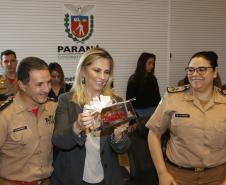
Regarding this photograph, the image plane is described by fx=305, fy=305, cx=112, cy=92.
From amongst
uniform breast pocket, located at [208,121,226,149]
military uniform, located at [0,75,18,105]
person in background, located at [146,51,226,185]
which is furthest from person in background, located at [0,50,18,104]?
uniform breast pocket, located at [208,121,226,149]

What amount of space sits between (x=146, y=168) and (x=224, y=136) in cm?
71

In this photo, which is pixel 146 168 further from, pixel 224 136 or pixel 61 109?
pixel 61 109

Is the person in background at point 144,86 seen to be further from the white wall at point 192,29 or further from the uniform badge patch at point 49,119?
the uniform badge patch at point 49,119

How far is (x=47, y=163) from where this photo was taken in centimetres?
198

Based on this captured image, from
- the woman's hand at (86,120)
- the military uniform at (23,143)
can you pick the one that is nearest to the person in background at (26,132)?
the military uniform at (23,143)

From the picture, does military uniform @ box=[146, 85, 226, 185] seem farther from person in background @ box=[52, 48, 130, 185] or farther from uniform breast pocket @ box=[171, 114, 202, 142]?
person in background @ box=[52, 48, 130, 185]

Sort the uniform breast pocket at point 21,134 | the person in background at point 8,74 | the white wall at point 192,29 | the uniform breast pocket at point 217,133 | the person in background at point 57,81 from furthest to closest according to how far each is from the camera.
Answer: the white wall at point 192,29 < the person in background at point 57,81 < the person in background at point 8,74 < the uniform breast pocket at point 217,133 < the uniform breast pocket at point 21,134

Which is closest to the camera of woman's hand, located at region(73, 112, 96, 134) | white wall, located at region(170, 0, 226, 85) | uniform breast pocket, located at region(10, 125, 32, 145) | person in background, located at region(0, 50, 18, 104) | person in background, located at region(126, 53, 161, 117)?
woman's hand, located at region(73, 112, 96, 134)

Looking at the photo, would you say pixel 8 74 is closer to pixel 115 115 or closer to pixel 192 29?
pixel 115 115

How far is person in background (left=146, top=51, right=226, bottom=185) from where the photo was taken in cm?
229

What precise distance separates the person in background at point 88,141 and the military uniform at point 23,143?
0.37 ft

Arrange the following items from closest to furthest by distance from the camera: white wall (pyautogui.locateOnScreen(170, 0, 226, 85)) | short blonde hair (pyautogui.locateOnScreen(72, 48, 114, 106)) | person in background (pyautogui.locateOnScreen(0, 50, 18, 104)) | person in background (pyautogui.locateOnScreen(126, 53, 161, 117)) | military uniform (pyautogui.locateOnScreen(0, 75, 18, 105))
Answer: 1. short blonde hair (pyautogui.locateOnScreen(72, 48, 114, 106))
2. military uniform (pyautogui.locateOnScreen(0, 75, 18, 105))
3. person in background (pyautogui.locateOnScreen(0, 50, 18, 104))
4. person in background (pyautogui.locateOnScreen(126, 53, 161, 117))
5. white wall (pyautogui.locateOnScreen(170, 0, 226, 85))

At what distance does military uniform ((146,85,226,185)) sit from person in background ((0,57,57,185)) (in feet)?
3.00

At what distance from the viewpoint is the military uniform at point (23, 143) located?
1.83m
